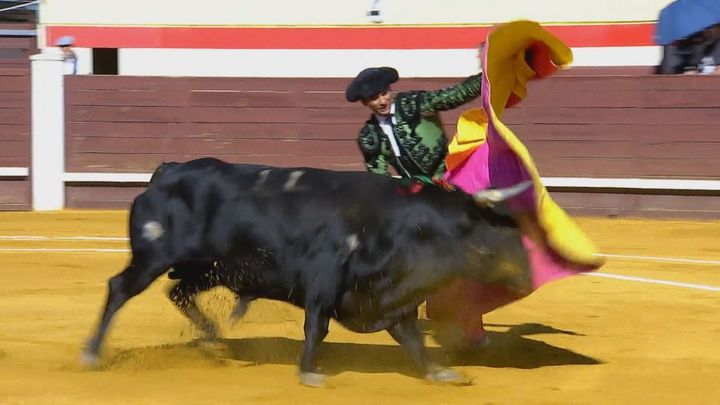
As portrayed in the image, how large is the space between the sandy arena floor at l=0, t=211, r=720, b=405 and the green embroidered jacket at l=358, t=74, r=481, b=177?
654mm

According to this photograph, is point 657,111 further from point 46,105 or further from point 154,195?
point 154,195

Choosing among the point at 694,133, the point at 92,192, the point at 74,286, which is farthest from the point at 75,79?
the point at 694,133

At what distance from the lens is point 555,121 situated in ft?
28.8

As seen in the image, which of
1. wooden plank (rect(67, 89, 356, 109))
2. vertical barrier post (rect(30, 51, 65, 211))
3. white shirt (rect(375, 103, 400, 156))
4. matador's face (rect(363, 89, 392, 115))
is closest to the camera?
matador's face (rect(363, 89, 392, 115))

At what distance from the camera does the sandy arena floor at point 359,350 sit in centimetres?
352

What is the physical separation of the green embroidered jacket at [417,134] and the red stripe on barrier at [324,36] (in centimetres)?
775

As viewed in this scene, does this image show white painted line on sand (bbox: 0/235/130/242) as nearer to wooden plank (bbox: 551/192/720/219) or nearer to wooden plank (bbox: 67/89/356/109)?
wooden plank (bbox: 67/89/356/109)

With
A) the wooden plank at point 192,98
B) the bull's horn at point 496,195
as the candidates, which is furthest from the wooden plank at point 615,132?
the bull's horn at point 496,195

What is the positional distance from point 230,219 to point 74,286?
6.63ft

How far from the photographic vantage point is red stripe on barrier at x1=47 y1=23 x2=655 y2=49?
11695 mm

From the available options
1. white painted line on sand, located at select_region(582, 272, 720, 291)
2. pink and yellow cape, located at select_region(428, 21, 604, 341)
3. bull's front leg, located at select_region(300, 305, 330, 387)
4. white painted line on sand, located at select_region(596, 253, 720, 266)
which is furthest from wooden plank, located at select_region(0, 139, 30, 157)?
bull's front leg, located at select_region(300, 305, 330, 387)

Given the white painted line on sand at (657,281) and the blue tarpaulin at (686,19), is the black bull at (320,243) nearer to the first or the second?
the white painted line on sand at (657,281)

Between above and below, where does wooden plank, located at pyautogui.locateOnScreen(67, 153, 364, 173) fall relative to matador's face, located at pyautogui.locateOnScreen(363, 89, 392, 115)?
below

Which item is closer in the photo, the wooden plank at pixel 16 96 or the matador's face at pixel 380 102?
the matador's face at pixel 380 102
